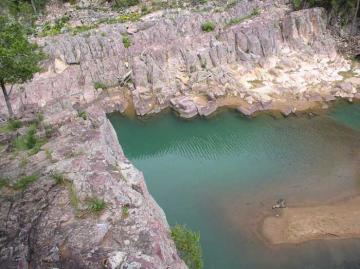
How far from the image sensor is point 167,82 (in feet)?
172

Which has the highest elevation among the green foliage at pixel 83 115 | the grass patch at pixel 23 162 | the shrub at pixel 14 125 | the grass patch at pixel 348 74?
the green foliage at pixel 83 115

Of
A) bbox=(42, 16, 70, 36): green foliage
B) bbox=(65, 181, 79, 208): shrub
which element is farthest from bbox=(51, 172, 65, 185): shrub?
bbox=(42, 16, 70, 36): green foliage

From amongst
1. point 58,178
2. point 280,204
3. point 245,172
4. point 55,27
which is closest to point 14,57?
point 58,178

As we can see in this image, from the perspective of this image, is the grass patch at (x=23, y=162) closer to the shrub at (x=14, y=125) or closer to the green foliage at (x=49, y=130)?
the green foliage at (x=49, y=130)

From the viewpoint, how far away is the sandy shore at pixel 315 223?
101 feet

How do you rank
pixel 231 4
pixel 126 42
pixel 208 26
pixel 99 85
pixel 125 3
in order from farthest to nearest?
1. pixel 125 3
2. pixel 231 4
3. pixel 208 26
4. pixel 126 42
5. pixel 99 85

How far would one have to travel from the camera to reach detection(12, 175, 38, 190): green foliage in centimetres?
2041

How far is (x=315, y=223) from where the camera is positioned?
1252 inches

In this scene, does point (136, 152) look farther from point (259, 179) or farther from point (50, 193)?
point (50, 193)

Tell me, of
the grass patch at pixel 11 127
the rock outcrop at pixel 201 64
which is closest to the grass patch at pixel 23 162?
the grass patch at pixel 11 127

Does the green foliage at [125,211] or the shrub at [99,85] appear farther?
the shrub at [99,85]

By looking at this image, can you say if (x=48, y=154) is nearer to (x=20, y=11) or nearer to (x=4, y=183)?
(x=4, y=183)

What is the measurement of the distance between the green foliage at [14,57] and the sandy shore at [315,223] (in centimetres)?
2356

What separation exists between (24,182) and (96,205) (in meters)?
4.37
